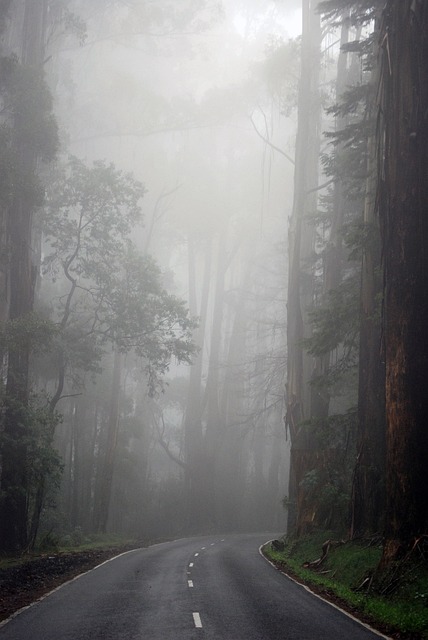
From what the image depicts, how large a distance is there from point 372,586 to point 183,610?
349 cm

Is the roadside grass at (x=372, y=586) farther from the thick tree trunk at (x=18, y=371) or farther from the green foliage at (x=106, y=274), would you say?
the green foliage at (x=106, y=274)

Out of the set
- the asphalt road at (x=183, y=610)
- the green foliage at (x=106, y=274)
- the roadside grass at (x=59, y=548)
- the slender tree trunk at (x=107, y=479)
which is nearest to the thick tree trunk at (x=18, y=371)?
the roadside grass at (x=59, y=548)

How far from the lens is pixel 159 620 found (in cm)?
1058

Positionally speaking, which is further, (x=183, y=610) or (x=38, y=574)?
(x=38, y=574)

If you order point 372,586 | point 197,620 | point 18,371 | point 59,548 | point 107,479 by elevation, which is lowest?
point 59,548

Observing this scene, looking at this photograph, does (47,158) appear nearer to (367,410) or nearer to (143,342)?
(143,342)

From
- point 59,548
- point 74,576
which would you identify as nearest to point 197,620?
point 74,576

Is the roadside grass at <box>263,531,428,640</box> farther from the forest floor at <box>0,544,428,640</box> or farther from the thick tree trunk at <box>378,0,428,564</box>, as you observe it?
the thick tree trunk at <box>378,0,428,564</box>

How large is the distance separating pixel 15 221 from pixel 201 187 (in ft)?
101

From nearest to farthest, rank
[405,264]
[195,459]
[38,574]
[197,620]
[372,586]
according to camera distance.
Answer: [197,620] → [372,586] → [405,264] → [38,574] → [195,459]

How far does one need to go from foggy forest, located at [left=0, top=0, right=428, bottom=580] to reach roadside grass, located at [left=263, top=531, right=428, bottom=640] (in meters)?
0.59

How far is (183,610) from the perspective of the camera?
1150 centimetres

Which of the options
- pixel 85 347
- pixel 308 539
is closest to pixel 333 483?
pixel 308 539

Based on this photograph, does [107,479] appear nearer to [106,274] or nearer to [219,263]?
[106,274]
